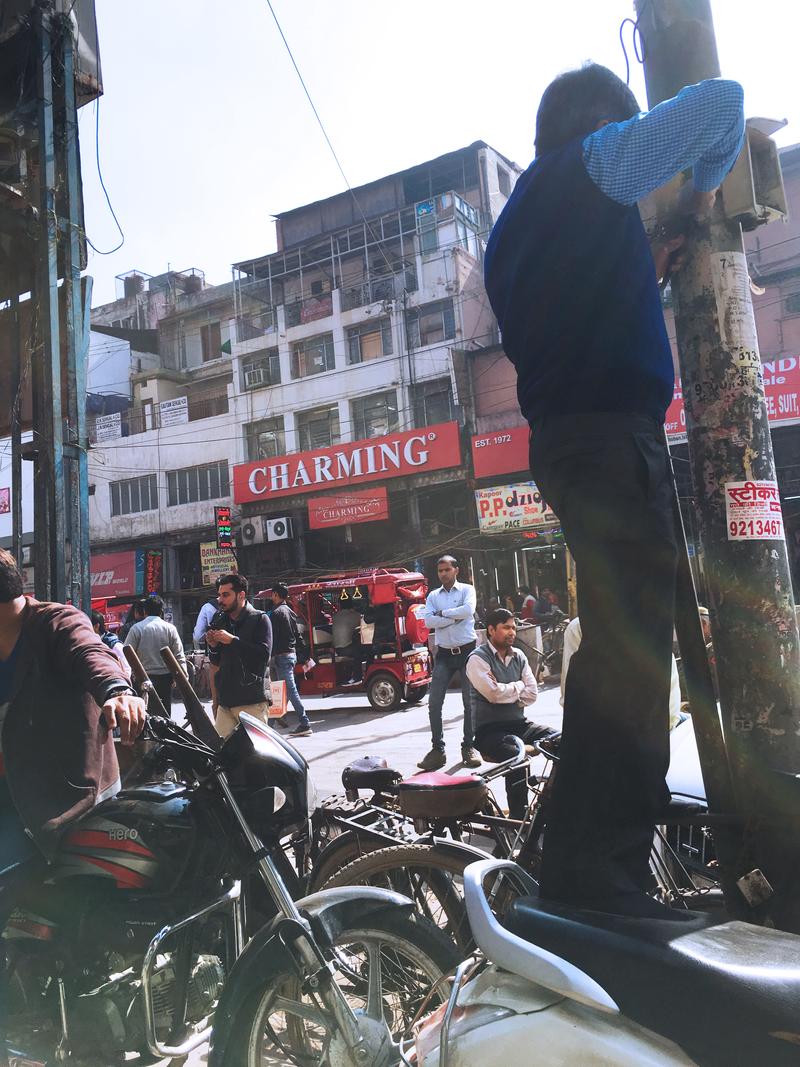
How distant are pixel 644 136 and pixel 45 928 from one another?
106 inches

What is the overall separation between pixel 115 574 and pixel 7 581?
114 ft

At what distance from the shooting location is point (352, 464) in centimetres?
2998

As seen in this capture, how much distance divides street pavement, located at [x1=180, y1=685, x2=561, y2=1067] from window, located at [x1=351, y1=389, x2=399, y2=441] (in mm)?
19169

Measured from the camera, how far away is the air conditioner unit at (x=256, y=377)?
36.4 meters

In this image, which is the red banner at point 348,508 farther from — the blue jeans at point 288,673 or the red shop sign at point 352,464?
the blue jeans at point 288,673

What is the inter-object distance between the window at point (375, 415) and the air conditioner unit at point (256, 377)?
5.25 m

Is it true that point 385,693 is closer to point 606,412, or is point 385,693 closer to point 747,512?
point 747,512

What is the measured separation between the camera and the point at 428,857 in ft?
9.48

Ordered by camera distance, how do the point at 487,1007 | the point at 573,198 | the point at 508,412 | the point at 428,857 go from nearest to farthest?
the point at 487,1007 < the point at 573,198 < the point at 428,857 < the point at 508,412

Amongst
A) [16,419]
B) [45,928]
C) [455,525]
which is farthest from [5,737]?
[455,525]

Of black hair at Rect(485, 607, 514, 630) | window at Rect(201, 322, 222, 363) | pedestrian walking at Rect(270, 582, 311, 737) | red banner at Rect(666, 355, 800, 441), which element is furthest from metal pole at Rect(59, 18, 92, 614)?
window at Rect(201, 322, 222, 363)

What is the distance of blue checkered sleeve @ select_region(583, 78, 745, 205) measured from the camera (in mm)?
1611

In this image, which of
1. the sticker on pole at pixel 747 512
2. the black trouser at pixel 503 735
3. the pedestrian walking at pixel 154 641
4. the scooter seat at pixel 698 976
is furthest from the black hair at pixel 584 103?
the pedestrian walking at pixel 154 641

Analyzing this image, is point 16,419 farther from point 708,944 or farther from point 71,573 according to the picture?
point 708,944
